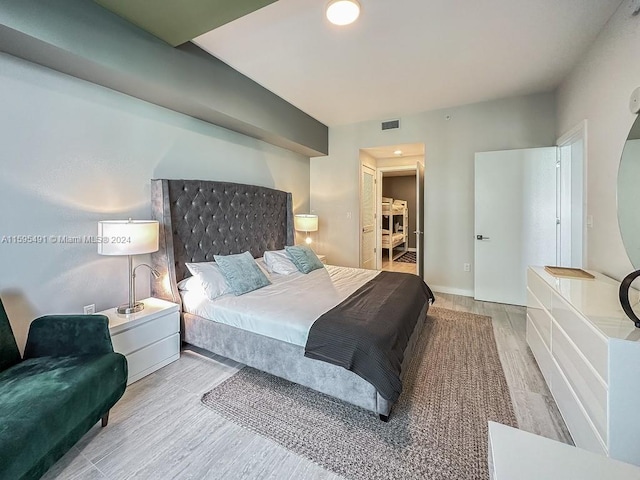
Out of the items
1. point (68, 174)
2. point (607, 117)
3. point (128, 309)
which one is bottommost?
point (128, 309)

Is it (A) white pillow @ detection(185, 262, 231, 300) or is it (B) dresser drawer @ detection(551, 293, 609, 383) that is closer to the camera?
(B) dresser drawer @ detection(551, 293, 609, 383)

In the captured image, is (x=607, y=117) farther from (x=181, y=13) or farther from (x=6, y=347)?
(x=6, y=347)

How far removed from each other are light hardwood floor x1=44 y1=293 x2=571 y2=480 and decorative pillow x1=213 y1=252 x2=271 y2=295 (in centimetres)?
72

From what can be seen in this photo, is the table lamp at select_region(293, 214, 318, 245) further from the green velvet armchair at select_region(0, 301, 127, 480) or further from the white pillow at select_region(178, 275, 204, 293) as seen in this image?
the green velvet armchair at select_region(0, 301, 127, 480)

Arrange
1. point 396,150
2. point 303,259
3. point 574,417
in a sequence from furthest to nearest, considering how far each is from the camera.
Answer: point 396,150 → point 303,259 → point 574,417

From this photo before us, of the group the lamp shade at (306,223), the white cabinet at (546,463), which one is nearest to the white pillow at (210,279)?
the lamp shade at (306,223)

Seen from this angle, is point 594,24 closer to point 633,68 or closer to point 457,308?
point 633,68

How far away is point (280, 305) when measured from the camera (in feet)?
7.51

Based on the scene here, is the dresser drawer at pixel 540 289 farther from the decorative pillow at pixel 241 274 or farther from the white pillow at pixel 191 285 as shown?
the white pillow at pixel 191 285

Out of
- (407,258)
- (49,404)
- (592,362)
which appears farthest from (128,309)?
(407,258)

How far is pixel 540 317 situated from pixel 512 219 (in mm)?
2022

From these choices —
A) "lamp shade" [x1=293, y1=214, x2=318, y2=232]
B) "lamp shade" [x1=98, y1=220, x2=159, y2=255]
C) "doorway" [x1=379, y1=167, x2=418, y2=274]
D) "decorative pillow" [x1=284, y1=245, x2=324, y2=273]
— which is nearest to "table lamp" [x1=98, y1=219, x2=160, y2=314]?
"lamp shade" [x1=98, y1=220, x2=159, y2=255]

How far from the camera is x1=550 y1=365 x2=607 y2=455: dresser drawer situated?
1.28 meters

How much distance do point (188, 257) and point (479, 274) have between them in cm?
379
